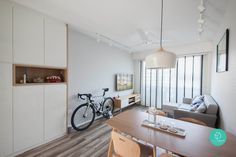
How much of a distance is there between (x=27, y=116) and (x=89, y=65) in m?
1.94

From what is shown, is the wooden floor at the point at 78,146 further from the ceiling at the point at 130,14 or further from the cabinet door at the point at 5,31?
the ceiling at the point at 130,14

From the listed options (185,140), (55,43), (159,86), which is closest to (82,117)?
(55,43)

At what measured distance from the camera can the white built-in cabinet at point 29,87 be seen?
1.80 m

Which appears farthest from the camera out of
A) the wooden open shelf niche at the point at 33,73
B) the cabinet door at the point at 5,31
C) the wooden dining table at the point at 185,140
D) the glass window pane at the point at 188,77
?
the glass window pane at the point at 188,77

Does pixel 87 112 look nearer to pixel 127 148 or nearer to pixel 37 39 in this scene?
pixel 37 39

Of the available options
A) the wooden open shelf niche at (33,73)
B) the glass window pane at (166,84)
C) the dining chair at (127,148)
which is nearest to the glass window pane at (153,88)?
the glass window pane at (166,84)

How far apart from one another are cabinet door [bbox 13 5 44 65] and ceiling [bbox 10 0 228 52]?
0.17 m

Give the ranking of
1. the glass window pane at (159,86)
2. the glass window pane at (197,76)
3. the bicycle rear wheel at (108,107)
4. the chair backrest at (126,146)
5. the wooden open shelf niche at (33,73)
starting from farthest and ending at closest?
the glass window pane at (159,86) → the glass window pane at (197,76) → the bicycle rear wheel at (108,107) → the wooden open shelf niche at (33,73) → the chair backrest at (126,146)

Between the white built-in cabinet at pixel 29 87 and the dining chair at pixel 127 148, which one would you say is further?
the white built-in cabinet at pixel 29 87

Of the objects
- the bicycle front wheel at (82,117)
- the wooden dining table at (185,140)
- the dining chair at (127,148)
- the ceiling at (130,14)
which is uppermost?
the ceiling at (130,14)

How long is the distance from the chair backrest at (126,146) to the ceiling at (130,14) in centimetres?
200

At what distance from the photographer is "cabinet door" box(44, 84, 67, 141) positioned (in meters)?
2.32

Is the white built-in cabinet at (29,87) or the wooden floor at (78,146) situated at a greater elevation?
the white built-in cabinet at (29,87)

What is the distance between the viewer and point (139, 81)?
5656 millimetres
